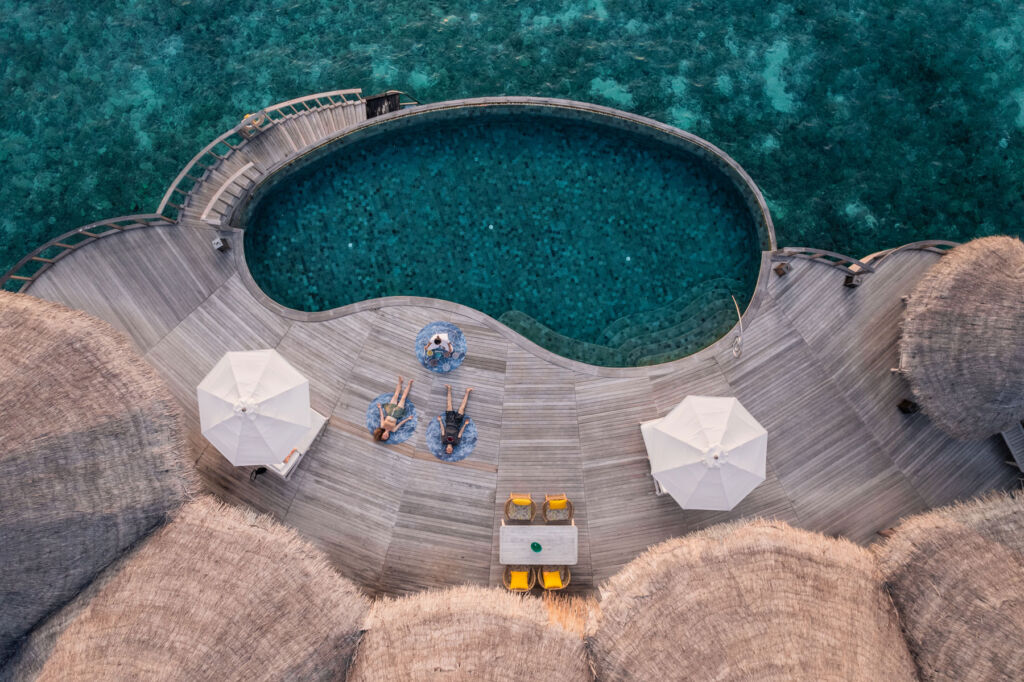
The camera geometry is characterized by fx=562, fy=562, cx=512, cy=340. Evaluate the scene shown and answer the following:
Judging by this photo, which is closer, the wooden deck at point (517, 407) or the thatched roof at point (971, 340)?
the thatched roof at point (971, 340)

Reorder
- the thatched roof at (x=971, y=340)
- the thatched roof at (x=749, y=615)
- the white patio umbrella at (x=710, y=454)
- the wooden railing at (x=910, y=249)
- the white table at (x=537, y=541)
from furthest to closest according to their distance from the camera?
the wooden railing at (x=910, y=249)
the white table at (x=537, y=541)
the thatched roof at (x=971, y=340)
the white patio umbrella at (x=710, y=454)
the thatched roof at (x=749, y=615)

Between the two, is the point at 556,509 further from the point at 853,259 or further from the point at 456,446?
the point at 853,259

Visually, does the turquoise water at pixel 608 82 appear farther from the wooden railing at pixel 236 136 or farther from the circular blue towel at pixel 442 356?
the circular blue towel at pixel 442 356

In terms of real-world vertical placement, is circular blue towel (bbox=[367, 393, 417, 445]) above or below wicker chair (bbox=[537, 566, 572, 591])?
above

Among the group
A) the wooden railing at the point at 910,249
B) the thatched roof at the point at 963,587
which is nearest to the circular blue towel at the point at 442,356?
the wooden railing at the point at 910,249

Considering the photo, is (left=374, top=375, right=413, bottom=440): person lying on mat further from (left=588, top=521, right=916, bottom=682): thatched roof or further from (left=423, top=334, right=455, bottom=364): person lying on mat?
(left=588, top=521, right=916, bottom=682): thatched roof

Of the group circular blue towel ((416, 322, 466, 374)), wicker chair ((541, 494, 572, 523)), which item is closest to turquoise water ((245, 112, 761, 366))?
→ circular blue towel ((416, 322, 466, 374))

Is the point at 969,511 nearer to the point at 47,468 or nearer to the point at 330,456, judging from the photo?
the point at 330,456
